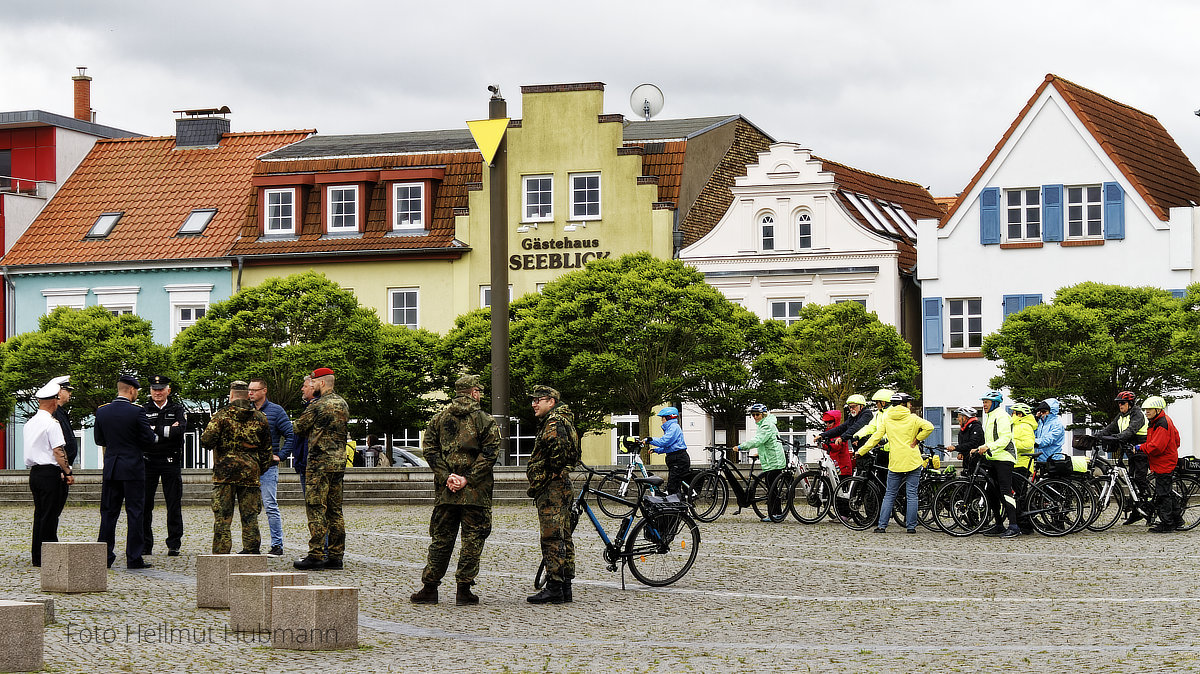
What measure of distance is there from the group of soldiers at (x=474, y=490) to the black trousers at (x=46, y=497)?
4.48m

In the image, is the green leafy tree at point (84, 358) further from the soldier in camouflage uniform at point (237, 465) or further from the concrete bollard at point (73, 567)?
the concrete bollard at point (73, 567)

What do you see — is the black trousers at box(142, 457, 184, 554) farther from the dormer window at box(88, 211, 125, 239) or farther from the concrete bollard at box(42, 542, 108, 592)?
the dormer window at box(88, 211, 125, 239)

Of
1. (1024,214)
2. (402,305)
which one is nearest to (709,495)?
(1024,214)

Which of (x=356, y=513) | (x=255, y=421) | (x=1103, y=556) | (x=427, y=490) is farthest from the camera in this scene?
(x=427, y=490)

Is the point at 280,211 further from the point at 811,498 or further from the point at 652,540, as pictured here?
the point at 652,540

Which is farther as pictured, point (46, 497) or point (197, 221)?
point (197, 221)

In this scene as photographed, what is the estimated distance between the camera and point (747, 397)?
41156 mm

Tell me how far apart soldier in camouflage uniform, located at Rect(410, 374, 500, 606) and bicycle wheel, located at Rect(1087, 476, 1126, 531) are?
10628 mm

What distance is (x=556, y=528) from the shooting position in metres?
14.4

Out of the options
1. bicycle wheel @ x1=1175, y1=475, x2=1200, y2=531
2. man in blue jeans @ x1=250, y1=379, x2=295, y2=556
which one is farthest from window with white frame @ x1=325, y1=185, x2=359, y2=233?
man in blue jeans @ x1=250, y1=379, x2=295, y2=556

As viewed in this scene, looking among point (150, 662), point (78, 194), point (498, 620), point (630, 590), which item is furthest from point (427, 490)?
point (78, 194)

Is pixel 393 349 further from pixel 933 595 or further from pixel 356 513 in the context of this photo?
pixel 933 595

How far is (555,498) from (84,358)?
32.7 meters

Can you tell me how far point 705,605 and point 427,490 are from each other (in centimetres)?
1553
